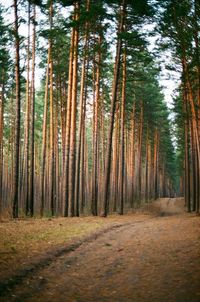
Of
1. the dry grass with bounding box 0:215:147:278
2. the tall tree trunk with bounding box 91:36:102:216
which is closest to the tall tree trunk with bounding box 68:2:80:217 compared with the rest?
the tall tree trunk with bounding box 91:36:102:216

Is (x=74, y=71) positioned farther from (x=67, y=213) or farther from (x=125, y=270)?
(x=125, y=270)

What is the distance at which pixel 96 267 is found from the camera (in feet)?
25.0

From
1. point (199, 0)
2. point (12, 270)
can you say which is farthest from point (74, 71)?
point (12, 270)

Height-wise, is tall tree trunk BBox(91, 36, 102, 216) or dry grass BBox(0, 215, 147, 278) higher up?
tall tree trunk BBox(91, 36, 102, 216)

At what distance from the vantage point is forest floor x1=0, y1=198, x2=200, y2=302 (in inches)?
229

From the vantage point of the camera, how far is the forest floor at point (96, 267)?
5.81 meters

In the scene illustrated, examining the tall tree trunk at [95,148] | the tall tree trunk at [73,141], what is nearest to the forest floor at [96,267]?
the tall tree trunk at [73,141]

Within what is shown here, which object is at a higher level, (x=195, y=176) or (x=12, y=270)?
(x=195, y=176)

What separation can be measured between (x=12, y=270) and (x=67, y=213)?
11.3 metres

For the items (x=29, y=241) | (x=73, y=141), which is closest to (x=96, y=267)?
(x=29, y=241)

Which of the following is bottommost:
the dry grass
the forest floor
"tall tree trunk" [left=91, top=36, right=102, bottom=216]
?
the forest floor

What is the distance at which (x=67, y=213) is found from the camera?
18.0 m

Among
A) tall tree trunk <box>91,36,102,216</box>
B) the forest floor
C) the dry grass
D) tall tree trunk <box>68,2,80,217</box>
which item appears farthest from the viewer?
tall tree trunk <box>91,36,102,216</box>

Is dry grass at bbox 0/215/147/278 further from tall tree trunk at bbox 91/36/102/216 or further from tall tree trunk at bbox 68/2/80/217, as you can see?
tall tree trunk at bbox 91/36/102/216
